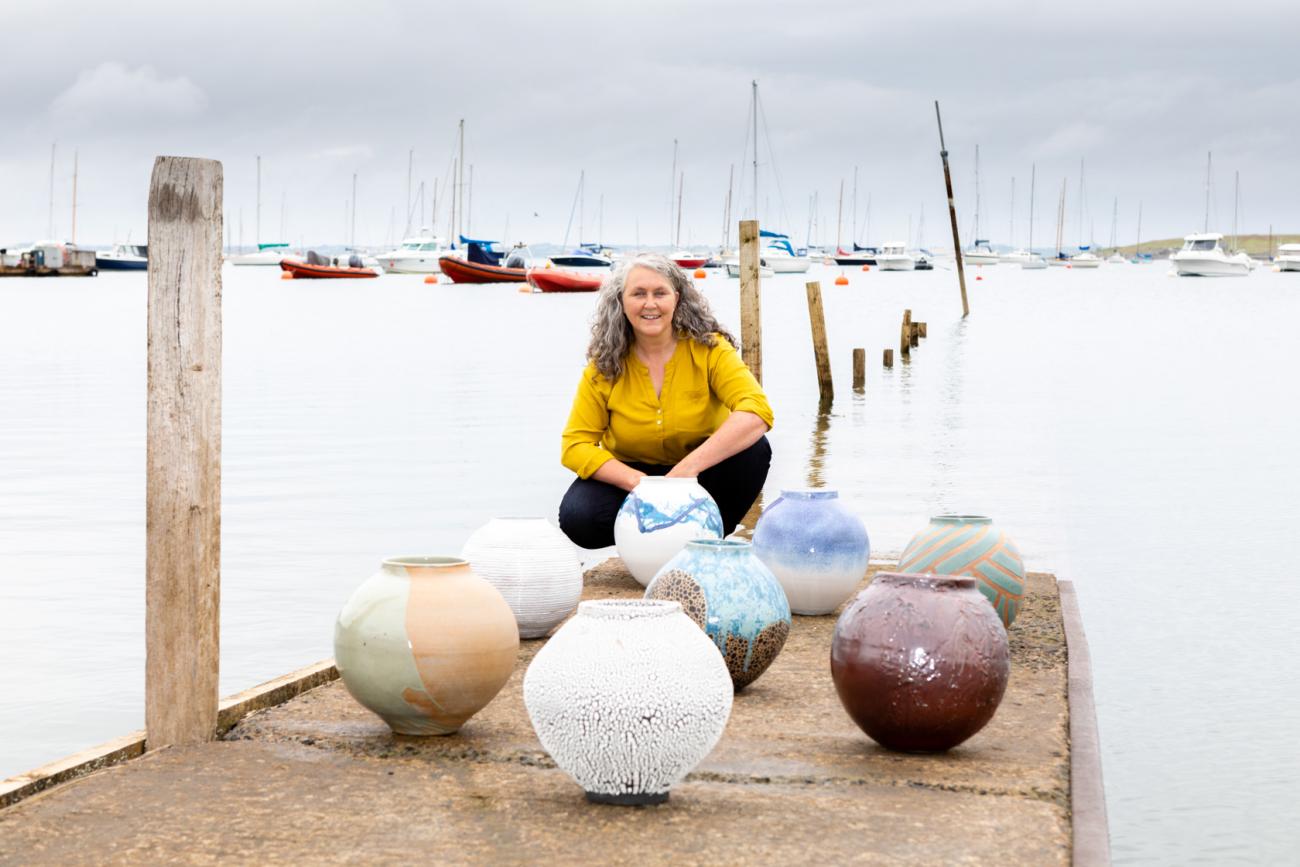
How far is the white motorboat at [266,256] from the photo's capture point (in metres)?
151

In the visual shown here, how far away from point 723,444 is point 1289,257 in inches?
5028

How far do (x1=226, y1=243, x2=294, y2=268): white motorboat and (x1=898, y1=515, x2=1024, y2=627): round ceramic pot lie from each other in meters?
147

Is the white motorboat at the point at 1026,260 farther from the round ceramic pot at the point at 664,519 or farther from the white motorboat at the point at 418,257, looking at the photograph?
the round ceramic pot at the point at 664,519

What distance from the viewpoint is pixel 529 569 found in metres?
6.59

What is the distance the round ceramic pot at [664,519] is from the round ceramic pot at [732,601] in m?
1.46

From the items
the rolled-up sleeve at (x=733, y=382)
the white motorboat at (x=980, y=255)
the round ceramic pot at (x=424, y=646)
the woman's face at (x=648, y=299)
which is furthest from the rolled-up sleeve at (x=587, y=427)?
the white motorboat at (x=980, y=255)

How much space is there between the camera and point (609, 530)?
27.0ft

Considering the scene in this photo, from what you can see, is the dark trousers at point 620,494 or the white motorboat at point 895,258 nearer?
the dark trousers at point 620,494

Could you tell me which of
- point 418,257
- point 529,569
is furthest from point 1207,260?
point 529,569

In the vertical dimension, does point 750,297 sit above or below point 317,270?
above

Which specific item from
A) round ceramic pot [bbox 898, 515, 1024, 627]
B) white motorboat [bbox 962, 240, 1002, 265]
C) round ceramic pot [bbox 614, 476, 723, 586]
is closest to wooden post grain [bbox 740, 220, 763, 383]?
round ceramic pot [bbox 614, 476, 723, 586]

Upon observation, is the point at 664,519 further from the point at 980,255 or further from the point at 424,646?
the point at 980,255

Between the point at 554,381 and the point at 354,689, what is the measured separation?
22976mm

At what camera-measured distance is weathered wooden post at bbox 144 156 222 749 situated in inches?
195
